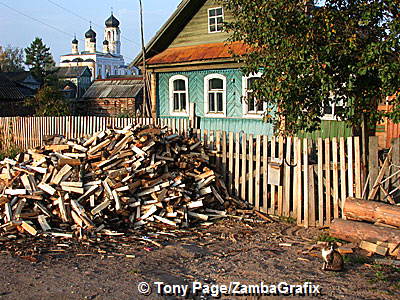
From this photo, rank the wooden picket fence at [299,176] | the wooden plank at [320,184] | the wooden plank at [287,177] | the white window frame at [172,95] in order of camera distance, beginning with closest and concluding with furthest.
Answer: the wooden picket fence at [299,176] < the wooden plank at [320,184] < the wooden plank at [287,177] < the white window frame at [172,95]

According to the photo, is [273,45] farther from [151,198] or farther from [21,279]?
[21,279]

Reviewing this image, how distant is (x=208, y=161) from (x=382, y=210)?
388 centimetres

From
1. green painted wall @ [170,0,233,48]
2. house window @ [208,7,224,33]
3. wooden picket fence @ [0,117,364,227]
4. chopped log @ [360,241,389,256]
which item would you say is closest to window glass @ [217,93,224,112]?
green painted wall @ [170,0,233,48]

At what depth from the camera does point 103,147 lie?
9.27 meters

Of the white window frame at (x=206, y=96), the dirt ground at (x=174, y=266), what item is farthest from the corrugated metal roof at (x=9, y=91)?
the dirt ground at (x=174, y=266)

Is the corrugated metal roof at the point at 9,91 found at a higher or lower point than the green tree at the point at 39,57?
lower

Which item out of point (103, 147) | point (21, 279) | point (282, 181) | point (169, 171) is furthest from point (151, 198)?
point (21, 279)

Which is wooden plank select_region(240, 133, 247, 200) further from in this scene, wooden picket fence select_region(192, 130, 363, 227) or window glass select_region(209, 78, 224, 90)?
window glass select_region(209, 78, 224, 90)

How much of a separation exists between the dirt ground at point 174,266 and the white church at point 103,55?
11835 cm

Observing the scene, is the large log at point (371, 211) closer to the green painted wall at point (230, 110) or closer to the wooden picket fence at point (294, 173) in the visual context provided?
the wooden picket fence at point (294, 173)

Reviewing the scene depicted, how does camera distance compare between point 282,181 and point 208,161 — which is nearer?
point 282,181

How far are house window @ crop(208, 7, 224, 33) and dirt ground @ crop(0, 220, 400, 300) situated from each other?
1231 cm

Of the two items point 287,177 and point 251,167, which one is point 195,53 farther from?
point 287,177

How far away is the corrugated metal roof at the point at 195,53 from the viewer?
54.9 ft
